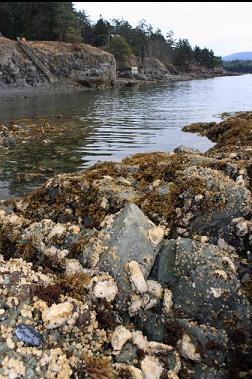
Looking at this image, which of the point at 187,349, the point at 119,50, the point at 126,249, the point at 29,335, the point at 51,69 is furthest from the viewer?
the point at 119,50

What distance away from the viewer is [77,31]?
247 ft

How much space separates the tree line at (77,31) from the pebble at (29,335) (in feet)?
257

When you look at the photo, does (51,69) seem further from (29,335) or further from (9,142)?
(29,335)

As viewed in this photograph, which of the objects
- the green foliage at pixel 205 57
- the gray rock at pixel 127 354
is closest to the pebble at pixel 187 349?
the gray rock at pixel 127 354

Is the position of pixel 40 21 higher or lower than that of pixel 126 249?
higher

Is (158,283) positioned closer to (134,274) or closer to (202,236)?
(134,274)

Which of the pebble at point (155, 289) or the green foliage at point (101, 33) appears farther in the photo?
the green foliage at point (101, 33)

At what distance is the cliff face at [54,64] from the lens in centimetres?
5484

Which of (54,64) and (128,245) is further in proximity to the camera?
(54,64)

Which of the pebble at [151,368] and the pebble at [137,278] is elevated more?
the pebble at [137,278]

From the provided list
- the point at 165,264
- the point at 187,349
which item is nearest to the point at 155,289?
the point at 165,264

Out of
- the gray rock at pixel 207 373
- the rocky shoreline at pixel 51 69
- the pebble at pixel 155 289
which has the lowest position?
the gray rock at pixel 207 373

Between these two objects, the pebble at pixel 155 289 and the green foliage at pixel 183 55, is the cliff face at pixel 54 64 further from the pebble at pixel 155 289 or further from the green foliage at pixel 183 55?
the green foliage at pixel 183 55

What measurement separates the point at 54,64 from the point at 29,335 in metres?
66.1
